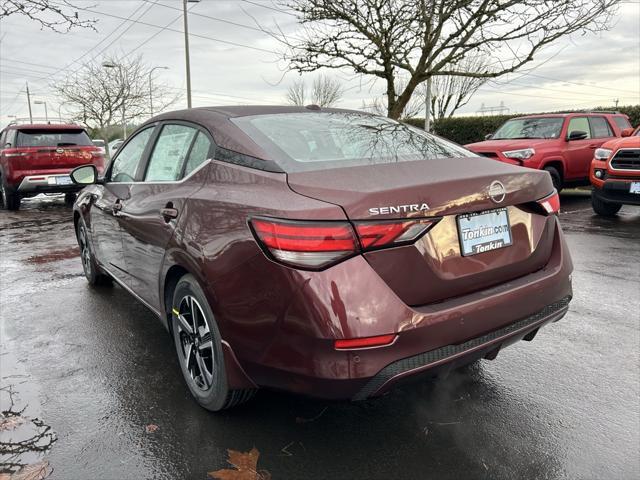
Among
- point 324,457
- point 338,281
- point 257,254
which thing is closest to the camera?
point 338,281

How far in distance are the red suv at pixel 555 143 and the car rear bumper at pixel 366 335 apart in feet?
26.4

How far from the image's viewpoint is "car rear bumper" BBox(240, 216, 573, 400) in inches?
76.2

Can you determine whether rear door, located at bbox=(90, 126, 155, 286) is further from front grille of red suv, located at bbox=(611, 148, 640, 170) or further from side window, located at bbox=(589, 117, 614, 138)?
side window, located at bbox=(589, 117, 614, 138)

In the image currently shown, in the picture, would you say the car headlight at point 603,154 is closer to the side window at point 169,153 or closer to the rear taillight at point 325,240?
the side window at point 169,153

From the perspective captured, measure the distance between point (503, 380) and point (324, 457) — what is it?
1.25 meters

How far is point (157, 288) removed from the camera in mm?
3037

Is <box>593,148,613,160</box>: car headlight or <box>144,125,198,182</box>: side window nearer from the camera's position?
<box>144,125,198,182</box>: side window

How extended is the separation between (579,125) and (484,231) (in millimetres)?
10269

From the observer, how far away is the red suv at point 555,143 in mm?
9846

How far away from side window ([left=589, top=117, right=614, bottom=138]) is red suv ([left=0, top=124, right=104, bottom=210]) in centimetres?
1119

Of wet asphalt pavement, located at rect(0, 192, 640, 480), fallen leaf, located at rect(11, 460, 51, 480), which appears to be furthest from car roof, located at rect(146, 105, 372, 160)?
fallen leaf, located at rect(11, 460, 51, 480)

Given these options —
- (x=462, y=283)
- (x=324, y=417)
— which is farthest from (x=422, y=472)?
(x=462, y=283)

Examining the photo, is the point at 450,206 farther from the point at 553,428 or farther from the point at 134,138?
the point at 134,138

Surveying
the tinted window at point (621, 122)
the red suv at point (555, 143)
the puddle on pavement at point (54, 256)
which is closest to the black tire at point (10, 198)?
the puddle on pavement at point (54, 256)
